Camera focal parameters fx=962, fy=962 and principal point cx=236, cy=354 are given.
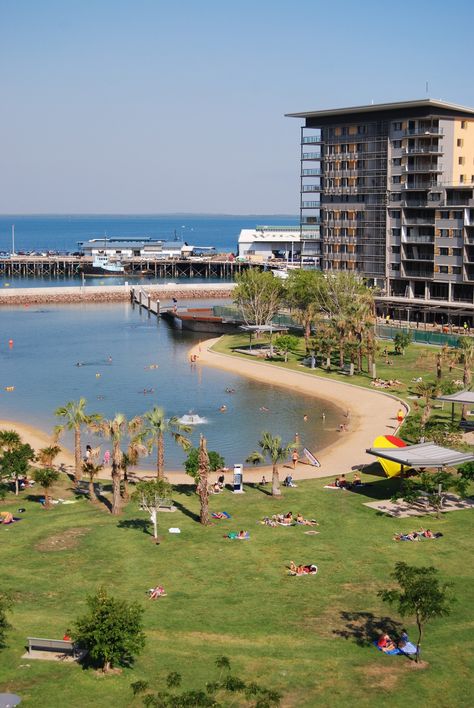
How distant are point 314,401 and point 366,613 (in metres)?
51.0

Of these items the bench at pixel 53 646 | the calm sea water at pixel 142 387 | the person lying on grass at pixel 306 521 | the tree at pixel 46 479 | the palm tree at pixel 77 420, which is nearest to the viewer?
the bench at pixel 53 646

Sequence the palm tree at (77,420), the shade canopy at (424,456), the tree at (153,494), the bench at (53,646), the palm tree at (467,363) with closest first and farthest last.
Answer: the bench at (53,646) → the tree at (153,494) → the shade canopy at (424,456) → the palm tree at (77,420) → the palm tree at (467,363)

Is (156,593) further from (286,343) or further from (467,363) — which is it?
(286,343)

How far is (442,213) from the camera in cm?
12888

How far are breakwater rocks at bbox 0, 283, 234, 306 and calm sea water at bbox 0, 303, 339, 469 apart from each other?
3410 centimetres

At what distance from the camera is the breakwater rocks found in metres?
187

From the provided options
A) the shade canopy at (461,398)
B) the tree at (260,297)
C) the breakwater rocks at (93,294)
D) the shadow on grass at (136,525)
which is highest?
the tree at (260,297)

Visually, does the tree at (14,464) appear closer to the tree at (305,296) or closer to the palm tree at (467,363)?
the palm tree at (467,363)

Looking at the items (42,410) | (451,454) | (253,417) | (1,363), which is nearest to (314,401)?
(253,417)

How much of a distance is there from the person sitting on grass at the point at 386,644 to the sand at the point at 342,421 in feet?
86.9

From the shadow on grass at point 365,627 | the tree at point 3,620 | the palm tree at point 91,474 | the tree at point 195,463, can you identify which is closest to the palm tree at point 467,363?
the tree at point 195,463

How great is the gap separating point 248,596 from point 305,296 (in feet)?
277

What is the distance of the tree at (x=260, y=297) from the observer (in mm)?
127938

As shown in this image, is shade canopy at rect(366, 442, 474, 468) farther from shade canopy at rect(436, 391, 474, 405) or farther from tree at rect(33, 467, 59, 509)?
tree at rect(33, 467, 59, 509)
